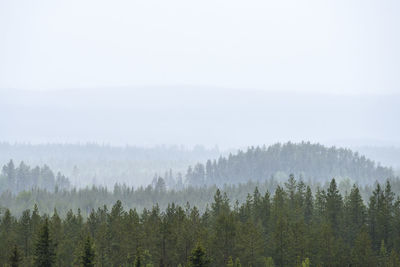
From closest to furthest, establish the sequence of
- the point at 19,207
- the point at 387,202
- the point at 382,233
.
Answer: the point at 382,233 → the point at 387,202 → the point at 19,207

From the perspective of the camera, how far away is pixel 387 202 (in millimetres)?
92062

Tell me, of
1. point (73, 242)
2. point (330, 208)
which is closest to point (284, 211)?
point (330, 208)

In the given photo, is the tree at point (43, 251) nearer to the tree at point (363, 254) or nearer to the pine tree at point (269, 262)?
the pine tree at point (269, 262)

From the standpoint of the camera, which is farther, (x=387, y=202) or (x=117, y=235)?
(x=387, y=202)

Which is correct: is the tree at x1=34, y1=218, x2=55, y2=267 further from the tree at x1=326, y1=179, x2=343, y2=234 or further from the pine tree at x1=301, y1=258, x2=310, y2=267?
the tree at x1=326, y1=179, x2=343, y2=234

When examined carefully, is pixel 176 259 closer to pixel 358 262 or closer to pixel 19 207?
pixel 358 262

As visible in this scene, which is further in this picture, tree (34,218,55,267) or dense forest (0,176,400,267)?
dense forest (0,176,400,267)

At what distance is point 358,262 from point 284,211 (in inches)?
794

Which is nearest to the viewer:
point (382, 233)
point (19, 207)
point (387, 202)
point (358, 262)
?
point (358, 262)

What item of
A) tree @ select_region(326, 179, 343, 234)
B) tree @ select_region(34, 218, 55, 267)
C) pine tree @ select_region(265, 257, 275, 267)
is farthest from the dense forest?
tree @ select_region(34, 218, 55, 267)

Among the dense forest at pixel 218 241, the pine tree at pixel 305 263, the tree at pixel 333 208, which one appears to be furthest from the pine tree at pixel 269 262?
the tree at pixel 333 208

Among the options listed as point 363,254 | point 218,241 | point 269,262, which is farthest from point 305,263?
point 218,241

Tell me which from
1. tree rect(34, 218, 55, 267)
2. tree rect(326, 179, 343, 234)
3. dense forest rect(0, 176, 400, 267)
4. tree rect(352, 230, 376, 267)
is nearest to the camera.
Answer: tree rect(34, 218, 55, 267)

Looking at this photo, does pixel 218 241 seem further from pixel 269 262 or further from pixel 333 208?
pixel 333 208
